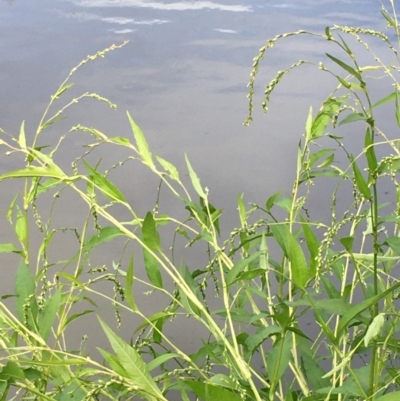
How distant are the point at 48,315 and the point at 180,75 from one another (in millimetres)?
844

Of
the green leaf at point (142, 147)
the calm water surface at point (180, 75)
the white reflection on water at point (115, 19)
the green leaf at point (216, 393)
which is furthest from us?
the white reflection on water at point (115, 19)

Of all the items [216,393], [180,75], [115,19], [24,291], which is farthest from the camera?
[115,19]

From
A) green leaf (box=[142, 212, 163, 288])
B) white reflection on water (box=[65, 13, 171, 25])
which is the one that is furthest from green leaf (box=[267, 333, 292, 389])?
white reflection on water (box=[65, 13, 171, 25])

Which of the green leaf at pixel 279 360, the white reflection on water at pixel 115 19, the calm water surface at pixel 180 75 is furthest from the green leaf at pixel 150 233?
the white reflection on water at pixel 115 19

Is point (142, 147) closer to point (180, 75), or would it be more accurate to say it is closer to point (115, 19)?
point (180, 75)

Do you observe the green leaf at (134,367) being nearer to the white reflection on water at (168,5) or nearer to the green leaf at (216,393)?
the green leaf at (216,393)

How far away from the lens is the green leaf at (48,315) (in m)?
0.37

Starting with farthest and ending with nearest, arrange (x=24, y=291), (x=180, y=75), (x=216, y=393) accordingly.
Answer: (x=180, y=75), (x=24, y=291), (x=216, y=393)

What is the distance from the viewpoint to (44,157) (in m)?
0.36

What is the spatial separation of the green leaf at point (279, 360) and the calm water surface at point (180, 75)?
1.48ft

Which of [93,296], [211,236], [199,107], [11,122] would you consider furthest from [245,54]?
[211,236]

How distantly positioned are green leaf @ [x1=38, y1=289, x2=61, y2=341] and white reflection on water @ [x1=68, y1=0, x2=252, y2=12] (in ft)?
3.80

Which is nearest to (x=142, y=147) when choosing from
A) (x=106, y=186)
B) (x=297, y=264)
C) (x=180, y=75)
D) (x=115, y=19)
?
(x=106, y=186)

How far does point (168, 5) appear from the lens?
4.67 ft
